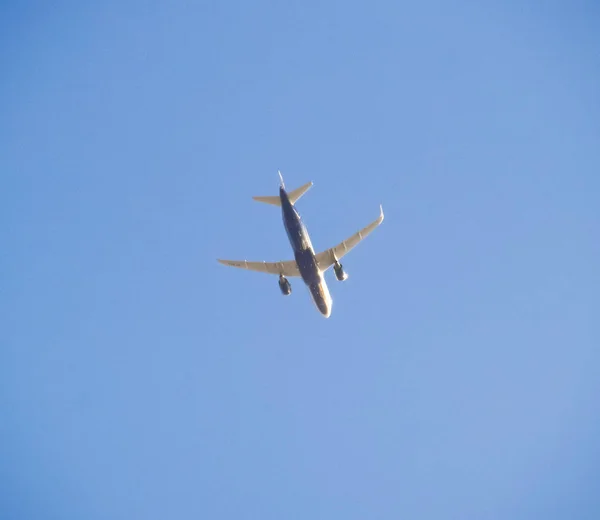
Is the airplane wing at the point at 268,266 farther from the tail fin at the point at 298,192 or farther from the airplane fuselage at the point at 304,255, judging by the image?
the tail fin at the point at 298,192

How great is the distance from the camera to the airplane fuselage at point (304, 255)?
133 feet

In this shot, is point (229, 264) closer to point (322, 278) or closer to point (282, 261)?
point (282, 261)

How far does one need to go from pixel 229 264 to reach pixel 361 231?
36.7ft

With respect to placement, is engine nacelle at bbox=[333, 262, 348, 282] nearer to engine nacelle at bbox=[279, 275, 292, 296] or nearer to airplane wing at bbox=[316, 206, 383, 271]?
airplane wing at bbox=[316, 206, 383, 271]

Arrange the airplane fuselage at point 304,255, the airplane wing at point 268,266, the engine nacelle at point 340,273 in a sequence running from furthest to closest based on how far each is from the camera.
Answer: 1. the airplane wing at point 268,266
2. the engine nacelle at point 340,273
3. the airplane fuselage at point 304,255

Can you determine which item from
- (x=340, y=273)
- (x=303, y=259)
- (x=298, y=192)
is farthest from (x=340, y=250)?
(x=298, y=192)

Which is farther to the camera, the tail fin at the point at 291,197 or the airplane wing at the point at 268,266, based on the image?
the airplane wing at the point at 268,266

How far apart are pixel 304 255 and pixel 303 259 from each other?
412 mm

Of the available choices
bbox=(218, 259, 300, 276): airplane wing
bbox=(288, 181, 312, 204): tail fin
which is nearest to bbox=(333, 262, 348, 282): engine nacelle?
bbox=(218, 259, 300, 276): airplane wing

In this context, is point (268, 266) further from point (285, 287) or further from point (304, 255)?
point (304, 255)

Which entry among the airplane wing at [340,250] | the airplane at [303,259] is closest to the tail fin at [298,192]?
the airplane at [303,259]

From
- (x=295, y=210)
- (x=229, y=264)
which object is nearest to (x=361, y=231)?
(x=295, y=210)

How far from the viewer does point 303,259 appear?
140ft

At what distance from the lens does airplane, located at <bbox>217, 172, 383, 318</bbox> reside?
133 ft
